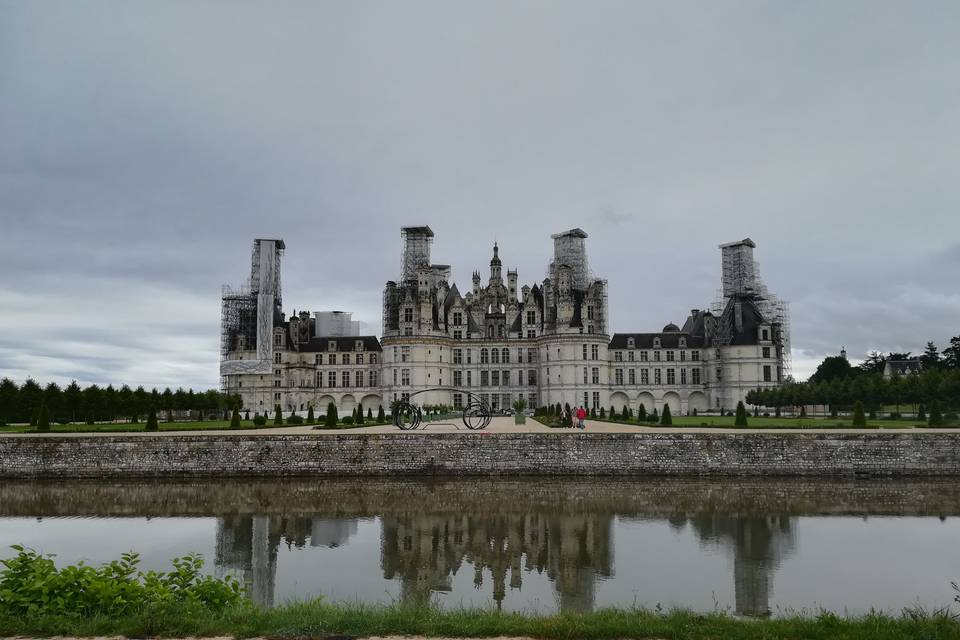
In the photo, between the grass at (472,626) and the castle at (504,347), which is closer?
the grass at (472,626)

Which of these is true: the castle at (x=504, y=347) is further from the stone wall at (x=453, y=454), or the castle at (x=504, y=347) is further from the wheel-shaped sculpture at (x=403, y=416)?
the stone wall at (x=453, y=454)

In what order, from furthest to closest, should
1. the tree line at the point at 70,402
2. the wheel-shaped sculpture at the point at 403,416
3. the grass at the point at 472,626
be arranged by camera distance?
the tree line at the point at 70,402 → the wheel-shaped sculpture at the point at 403,416 → the grass at the point at 472,626

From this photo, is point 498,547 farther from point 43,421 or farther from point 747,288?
point 747,288

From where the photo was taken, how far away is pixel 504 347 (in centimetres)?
6931

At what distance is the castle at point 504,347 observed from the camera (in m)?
65.6

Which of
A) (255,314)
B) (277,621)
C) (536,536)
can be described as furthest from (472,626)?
(255,314)

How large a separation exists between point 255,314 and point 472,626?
6701 centimetres

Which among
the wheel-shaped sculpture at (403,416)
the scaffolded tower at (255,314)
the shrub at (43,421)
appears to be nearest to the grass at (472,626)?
the wheel-shaped sculpture at (403,416)

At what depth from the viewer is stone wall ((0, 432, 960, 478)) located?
89.2 feet

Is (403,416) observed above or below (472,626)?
above

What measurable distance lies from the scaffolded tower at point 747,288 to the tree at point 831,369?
739cm

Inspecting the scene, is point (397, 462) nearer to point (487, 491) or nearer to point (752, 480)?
point (487, 491)

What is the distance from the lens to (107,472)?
2764 cm

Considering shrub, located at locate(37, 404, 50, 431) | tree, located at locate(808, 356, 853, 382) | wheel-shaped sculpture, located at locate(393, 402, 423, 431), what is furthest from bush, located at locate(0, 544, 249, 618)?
tree, located at locate(808, 356, 853, 382)
